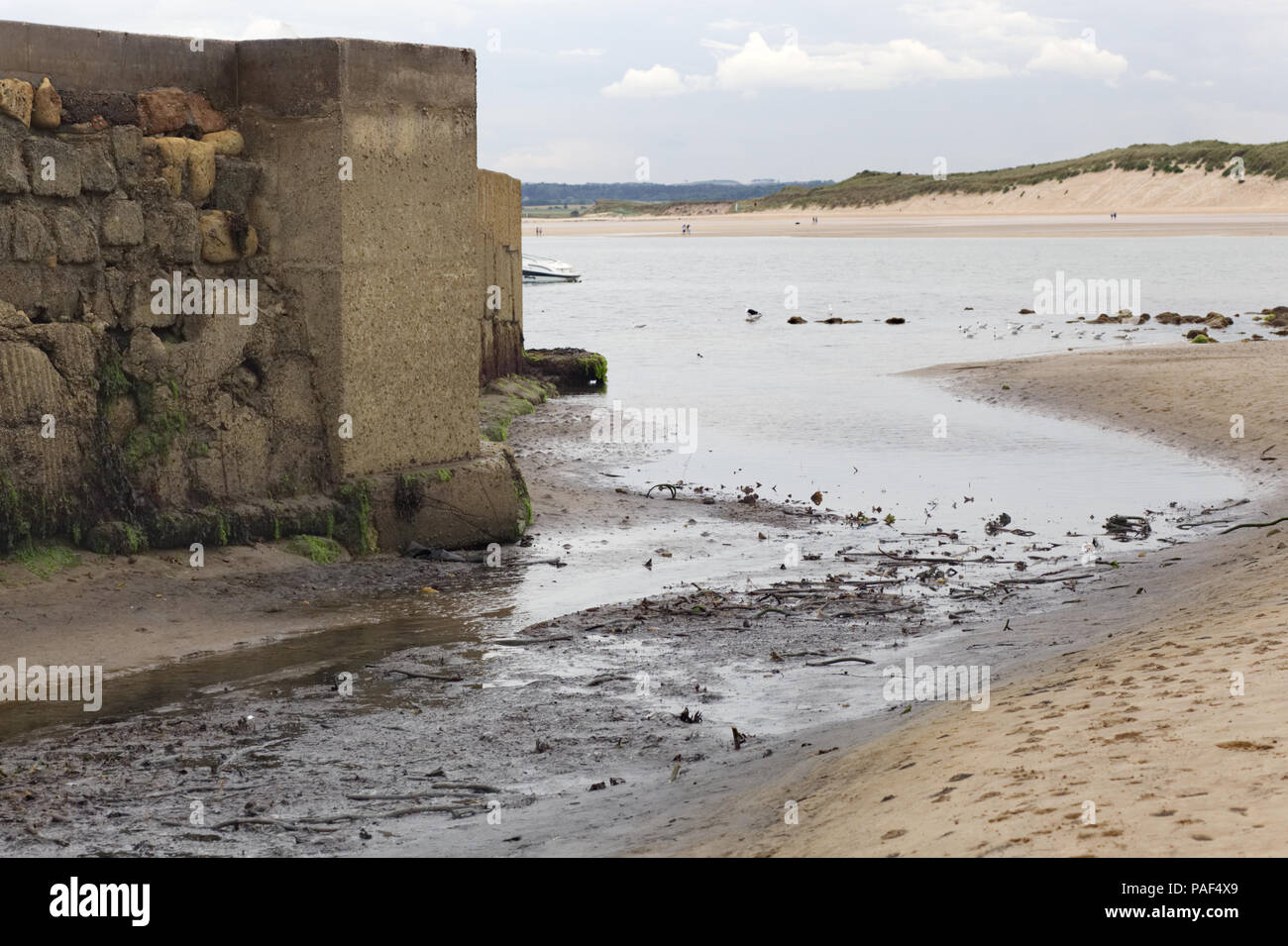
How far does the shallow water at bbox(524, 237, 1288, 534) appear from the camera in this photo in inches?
545

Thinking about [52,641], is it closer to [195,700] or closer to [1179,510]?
[195,700]

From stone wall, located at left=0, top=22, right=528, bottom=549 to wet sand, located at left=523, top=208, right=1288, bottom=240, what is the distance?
7126cm

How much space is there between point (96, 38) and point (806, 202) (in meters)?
130

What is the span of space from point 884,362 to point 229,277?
18798 millimetres

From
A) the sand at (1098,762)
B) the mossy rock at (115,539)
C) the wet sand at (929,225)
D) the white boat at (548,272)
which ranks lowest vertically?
the sand at (1098,762)

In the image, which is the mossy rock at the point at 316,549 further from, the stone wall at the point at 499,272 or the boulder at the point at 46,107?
the stone wall at the point at 499,272

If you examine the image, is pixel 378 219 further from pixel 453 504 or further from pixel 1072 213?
pixel 1072 213

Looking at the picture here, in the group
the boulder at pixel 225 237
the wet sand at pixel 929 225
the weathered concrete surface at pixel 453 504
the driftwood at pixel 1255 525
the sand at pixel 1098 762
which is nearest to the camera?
the sand at pixel 1098 762

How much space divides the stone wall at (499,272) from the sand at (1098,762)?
1059 centimetres

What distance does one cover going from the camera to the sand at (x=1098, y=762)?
161 inches

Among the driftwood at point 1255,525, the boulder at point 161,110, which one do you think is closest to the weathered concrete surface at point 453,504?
the boulder at point 161,110

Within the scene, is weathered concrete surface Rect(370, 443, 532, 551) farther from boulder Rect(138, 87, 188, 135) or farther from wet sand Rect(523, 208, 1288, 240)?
wet sand Rect(523, 208, 1288, 240)

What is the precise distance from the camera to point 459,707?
23.0ft
